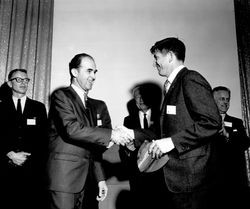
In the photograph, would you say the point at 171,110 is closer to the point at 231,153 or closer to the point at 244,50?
the point at 231,153

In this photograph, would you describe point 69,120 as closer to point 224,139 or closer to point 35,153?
point 35,153

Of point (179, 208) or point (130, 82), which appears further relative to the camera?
point (130, 82)

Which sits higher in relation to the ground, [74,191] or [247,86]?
[247,86]

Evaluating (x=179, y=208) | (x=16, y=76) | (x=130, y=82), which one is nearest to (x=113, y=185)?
(x=130, y=82)

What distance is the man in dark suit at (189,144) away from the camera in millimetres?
1822

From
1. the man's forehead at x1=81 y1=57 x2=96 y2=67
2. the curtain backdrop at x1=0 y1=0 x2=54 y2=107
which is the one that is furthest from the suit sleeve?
the curtain backdrop at x1=0 y1=0 x2=54 y2=107

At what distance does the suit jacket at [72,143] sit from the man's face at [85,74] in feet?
0.55

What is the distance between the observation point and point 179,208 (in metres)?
1.82

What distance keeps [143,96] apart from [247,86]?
1.82 m

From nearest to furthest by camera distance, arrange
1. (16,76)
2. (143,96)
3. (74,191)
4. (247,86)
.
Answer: (74,191) → (16,76) → (143,96) → (247,86)

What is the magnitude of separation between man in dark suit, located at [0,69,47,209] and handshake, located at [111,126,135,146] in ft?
4.12

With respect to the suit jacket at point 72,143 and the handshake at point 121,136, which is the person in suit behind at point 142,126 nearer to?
the handshake at point 121,136

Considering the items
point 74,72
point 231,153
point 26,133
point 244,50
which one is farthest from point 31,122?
point 244,50

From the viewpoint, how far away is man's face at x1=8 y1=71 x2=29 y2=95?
346 centimetres
